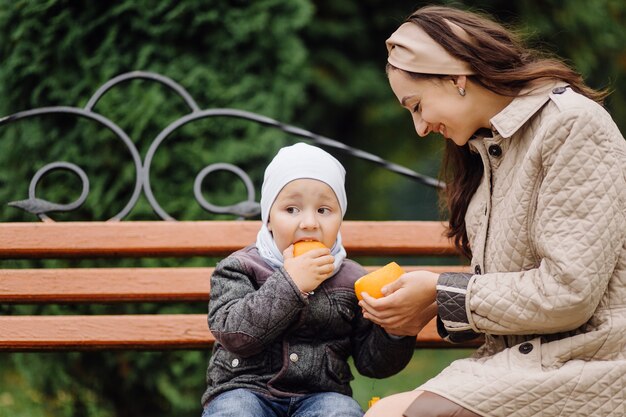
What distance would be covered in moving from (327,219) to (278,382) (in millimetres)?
520

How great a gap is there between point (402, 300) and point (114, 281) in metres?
1.14

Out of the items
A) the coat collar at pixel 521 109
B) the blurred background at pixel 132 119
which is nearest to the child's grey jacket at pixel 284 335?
the coat collar at pixel 521 109

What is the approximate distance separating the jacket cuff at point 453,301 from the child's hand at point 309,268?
0.35m

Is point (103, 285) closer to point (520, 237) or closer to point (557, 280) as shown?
point (520, 237)

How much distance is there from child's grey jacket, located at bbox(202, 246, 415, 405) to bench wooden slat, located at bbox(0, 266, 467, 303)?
438mm

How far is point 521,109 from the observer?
8.59 feet

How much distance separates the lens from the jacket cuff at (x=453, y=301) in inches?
102

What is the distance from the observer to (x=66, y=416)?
427 cm

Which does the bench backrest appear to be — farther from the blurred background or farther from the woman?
the woman

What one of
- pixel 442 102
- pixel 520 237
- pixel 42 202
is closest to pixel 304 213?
pixel 442 102

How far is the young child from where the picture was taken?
273 centimetres

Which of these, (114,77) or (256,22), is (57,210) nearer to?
(114,77)

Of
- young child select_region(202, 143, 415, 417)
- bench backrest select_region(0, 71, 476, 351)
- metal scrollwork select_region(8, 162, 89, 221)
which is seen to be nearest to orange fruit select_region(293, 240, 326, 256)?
young child select_region(202, 143, 415, 417)

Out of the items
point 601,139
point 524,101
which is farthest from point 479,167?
point 601,139
